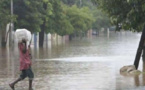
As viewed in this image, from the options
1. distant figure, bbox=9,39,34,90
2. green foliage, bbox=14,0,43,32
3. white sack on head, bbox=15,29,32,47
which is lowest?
distant figure, bbox=9,39,34,90

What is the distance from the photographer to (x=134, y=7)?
18359mm

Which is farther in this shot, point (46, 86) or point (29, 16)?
point (29, 16)

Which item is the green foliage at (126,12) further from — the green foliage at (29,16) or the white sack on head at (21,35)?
the green foliage at (29,16)

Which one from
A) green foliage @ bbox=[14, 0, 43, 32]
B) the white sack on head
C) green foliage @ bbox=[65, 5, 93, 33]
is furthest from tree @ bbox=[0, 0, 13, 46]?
the white sack on head

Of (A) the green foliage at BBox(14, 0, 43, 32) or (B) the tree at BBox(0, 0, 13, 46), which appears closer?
Answer: (B) the tree at BBox(0, 0, 13, 46)

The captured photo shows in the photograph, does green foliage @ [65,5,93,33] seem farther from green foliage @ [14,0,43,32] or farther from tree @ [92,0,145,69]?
tree @ [92,0,145,69]

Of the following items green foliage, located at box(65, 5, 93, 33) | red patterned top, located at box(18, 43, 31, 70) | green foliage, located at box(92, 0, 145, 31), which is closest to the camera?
red patterned top, located at box(18, 43, 31, 70)

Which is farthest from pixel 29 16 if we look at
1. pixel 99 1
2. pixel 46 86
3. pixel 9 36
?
pixel 46 86

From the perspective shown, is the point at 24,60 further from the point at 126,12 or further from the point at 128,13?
the point at 126,12

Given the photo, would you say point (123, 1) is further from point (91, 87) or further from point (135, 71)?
point (91, 87)

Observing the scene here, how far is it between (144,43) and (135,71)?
2081 mm

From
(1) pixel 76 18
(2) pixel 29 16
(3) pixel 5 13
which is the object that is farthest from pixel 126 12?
(1) pixel 76 18

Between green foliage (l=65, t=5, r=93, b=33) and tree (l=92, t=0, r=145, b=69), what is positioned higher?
green foliage (l=65, t=5, r=93, b=33)

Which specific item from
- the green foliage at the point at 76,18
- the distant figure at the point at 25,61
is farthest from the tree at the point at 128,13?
the green foliage at the point at 76,18
